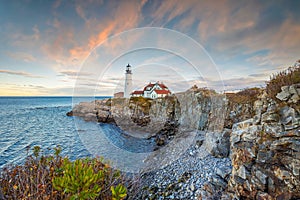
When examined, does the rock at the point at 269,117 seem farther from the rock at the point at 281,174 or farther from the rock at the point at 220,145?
the rock at the point at 220,145

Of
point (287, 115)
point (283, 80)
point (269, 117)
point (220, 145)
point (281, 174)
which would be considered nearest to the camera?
point (281, 174)

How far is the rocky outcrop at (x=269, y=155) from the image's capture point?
2977mm

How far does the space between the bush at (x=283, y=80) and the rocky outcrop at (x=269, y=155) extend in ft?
0.91

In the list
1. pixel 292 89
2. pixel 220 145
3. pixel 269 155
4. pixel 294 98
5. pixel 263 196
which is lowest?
pixel 220 145

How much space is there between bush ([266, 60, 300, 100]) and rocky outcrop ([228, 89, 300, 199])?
0.28 metres

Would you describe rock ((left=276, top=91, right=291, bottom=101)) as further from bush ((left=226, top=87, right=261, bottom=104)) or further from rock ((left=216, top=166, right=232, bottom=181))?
bush ((left=226, top=87, right=261, bottom=104))

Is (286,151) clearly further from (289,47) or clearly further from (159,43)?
(159,43)

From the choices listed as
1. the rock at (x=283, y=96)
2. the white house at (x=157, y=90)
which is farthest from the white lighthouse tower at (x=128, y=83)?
the rock at (x=283, y=96)

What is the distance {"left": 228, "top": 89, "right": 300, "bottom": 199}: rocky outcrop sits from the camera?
9.77ft

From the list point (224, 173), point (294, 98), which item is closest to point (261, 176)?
point (294, 98)

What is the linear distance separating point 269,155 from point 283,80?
2.05m

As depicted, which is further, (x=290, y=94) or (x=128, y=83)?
(x=128, y=83)

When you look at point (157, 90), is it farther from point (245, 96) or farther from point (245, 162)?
point (245, 162)

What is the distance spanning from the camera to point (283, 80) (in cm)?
391
